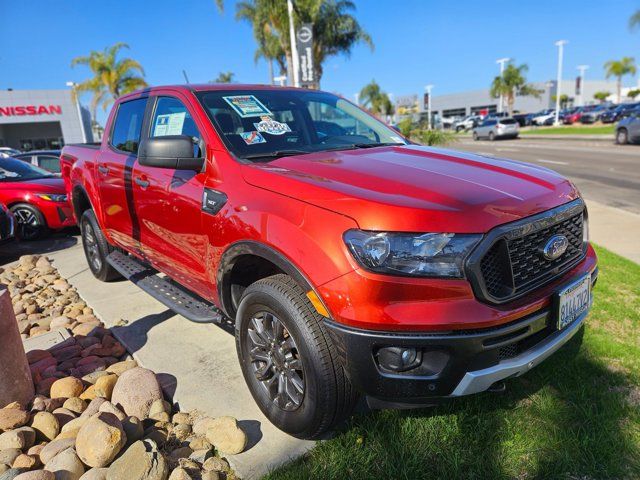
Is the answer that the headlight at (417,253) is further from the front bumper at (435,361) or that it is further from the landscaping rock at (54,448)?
the landscaping rock at (54,448)

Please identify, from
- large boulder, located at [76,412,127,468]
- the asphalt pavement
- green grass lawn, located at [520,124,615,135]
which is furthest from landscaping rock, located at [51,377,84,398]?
green grass lawn, located at [520,124,615,135]

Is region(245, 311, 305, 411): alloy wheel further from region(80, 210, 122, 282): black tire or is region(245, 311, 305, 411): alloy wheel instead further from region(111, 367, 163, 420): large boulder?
region(80, 210, 122, 282): black tire

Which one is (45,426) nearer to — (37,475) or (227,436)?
(37,475)

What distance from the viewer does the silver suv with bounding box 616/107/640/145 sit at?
19.7 m

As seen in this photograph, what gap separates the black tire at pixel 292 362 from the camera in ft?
7.18

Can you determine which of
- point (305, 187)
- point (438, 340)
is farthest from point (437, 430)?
point (305, 187)

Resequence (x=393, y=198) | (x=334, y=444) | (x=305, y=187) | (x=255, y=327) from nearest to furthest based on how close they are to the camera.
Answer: (x=393, y=198) → (x=305, y=187) → (x=334, y=444) → (x=255, y=327)

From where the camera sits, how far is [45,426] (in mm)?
2773

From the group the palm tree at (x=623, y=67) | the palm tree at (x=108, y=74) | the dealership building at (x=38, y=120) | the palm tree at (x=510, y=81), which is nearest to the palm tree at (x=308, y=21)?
the palm tree at (x=108, y=74)

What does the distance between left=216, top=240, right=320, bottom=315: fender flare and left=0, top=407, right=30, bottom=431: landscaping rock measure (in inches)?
51.0

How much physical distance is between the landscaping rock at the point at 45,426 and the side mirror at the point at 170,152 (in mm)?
1593

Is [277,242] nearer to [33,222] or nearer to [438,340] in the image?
[438,340]

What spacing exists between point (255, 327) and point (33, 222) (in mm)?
7110

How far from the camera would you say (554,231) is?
7.88 ft
